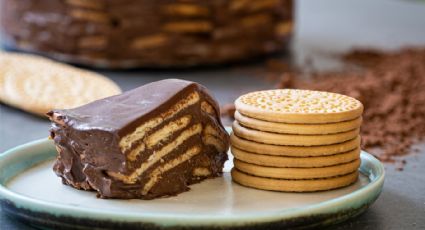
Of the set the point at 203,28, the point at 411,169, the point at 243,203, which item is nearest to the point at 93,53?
the point at 203,28

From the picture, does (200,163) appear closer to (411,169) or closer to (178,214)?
(178,214)

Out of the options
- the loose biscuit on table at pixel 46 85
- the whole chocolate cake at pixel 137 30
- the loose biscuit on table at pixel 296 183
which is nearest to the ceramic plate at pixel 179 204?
the loose biscuit on table at pixel 296 183

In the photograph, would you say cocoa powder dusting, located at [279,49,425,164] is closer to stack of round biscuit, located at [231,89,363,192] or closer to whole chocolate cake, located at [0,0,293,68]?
whole chocolate cake, located at [0,0,293,68]

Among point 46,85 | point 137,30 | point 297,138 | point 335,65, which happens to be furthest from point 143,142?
point 335,65

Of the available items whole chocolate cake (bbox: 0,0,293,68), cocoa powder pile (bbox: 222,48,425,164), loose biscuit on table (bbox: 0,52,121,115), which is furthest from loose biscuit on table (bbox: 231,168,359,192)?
whole chocolate cake (bbox: 0,0,293,68)

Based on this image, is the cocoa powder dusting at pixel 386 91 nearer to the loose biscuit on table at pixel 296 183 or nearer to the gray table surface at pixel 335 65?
the gray table surface at pixel 335 65

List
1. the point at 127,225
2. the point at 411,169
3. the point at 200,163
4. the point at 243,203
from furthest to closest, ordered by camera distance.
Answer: the point at 411,169 → the point at 200,163 → the point at 243,203 → the point at 127,225
